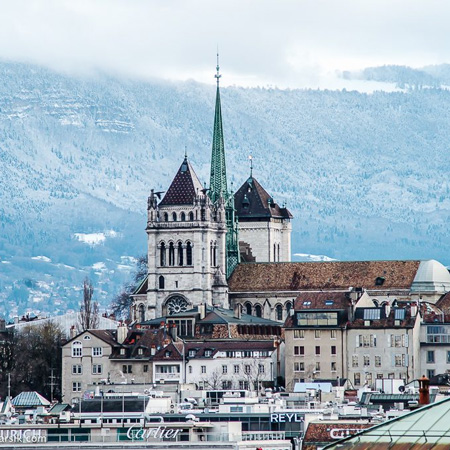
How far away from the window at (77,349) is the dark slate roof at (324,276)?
26.4m

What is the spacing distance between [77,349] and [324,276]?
103 ft

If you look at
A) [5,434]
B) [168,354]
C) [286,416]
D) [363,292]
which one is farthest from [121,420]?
[363,292]

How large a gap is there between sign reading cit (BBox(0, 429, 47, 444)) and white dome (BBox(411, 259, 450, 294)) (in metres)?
96.6

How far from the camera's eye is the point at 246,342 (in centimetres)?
17312

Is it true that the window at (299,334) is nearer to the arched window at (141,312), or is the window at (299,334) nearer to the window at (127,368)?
the window at (127,368)

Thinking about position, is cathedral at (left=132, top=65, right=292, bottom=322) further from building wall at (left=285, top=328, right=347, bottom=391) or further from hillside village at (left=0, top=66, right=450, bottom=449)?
building wall at (left=285, top=328, right=347, bottom=391)

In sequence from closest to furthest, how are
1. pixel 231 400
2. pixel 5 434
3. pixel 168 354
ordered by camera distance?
1. pixel 5 434
2. pixel 231 400
3. pixel 168 354

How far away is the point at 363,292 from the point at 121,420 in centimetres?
6661

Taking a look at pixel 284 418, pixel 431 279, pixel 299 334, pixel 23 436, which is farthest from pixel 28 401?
pixel 431 279

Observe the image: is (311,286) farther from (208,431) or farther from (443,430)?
(443,430)

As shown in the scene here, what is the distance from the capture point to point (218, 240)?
654ft

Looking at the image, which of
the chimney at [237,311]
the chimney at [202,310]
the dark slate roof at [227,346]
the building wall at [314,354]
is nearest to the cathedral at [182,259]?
the chimney at [237,311]

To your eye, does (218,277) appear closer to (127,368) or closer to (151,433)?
(127,368)

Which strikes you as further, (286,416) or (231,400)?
(231,400)
